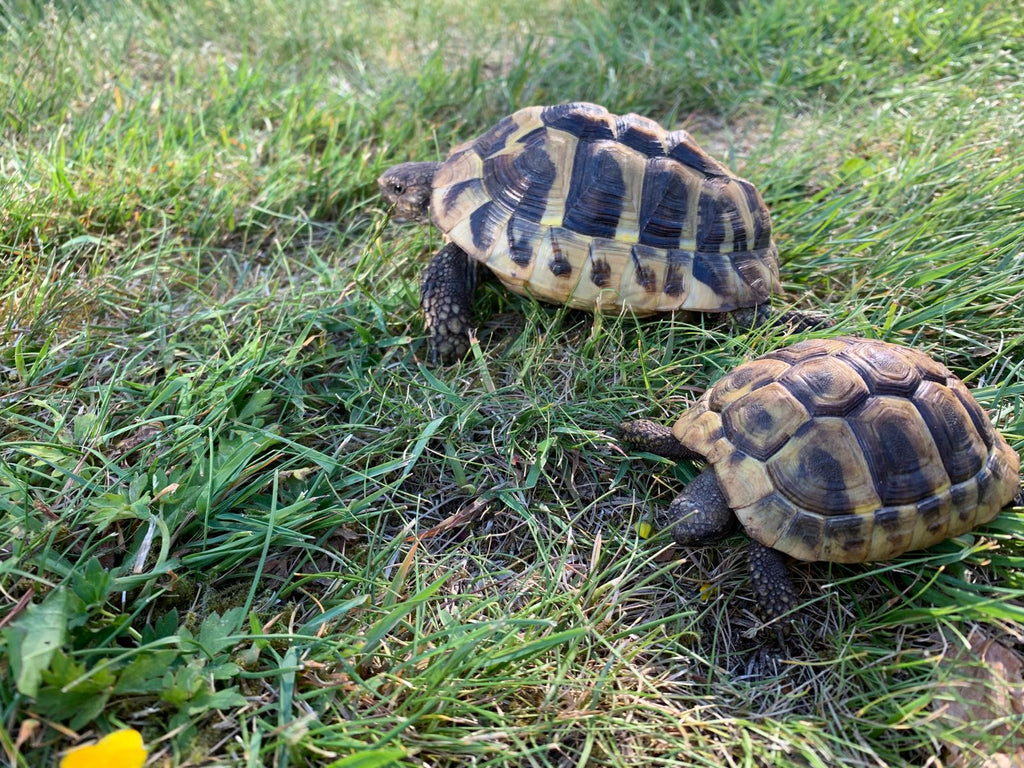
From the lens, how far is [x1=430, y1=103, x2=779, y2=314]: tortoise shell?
250cm

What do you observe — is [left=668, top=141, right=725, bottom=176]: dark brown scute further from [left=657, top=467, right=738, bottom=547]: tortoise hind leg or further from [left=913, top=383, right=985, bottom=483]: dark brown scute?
[left=657, top=467, right=738, bottom=547]: tortoise hind leg

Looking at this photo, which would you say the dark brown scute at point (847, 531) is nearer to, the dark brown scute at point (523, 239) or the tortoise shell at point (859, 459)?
the tortoise shell at point (859, 459)

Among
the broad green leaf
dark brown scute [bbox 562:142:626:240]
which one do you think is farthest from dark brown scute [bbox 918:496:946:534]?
the broad green leaf

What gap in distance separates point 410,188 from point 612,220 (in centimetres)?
94

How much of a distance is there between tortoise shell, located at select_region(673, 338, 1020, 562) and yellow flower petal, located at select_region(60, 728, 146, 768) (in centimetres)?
152

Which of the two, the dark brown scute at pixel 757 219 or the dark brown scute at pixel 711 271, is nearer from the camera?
the dark brown scute at pixel 711 271

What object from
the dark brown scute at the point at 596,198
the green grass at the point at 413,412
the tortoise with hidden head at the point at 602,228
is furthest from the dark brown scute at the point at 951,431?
the dark brown scute at the point at 596,198

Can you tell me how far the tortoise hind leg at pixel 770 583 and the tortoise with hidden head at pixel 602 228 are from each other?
3.28 feet

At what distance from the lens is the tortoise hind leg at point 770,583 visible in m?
1.80

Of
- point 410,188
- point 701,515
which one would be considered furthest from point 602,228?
point 701,515

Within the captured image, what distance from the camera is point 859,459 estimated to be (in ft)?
5.99

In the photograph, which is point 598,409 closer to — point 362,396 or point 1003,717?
point 362,396

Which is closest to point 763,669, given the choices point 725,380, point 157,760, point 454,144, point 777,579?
point 777,579

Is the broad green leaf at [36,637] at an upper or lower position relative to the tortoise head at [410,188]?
lower
